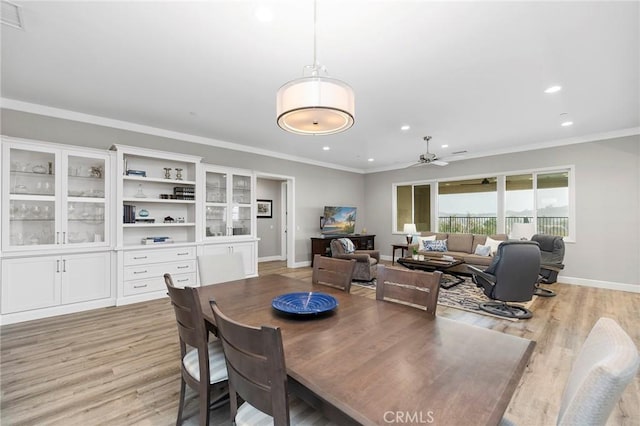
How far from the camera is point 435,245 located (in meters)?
6.36

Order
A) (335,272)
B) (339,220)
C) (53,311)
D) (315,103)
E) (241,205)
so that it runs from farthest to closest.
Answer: (339,220) → (241,205) → (53,311) → (335,272) → (315,103)

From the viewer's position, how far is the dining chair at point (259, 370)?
2.93 feet

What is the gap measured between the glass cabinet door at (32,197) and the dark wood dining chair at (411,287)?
14.0 feet

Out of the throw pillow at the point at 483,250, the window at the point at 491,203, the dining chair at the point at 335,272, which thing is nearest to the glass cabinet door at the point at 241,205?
the dining chair at the point at 335,272

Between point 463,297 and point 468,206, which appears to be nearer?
point 463,297

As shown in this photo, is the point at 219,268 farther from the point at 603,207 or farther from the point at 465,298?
the point at 603,207

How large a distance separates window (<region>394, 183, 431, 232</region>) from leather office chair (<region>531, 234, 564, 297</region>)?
294 centimetres

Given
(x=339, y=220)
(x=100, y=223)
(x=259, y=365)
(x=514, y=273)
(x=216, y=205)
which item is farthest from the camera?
(x=339, y=220)

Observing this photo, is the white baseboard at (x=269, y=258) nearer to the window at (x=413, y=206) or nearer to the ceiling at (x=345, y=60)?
the window at (x=413, y=206)

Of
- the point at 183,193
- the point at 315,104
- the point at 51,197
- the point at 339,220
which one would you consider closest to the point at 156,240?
the point at 183,193

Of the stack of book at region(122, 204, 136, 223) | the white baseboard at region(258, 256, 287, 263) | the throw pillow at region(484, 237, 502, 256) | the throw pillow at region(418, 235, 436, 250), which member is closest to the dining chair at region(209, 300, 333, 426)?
the stack of book at region(122, 204, 136, 223)

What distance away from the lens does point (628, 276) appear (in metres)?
4.74

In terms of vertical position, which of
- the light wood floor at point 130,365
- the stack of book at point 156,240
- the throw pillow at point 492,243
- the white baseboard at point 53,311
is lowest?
the light wood floor at point 130,365

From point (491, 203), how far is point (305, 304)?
252 inches
